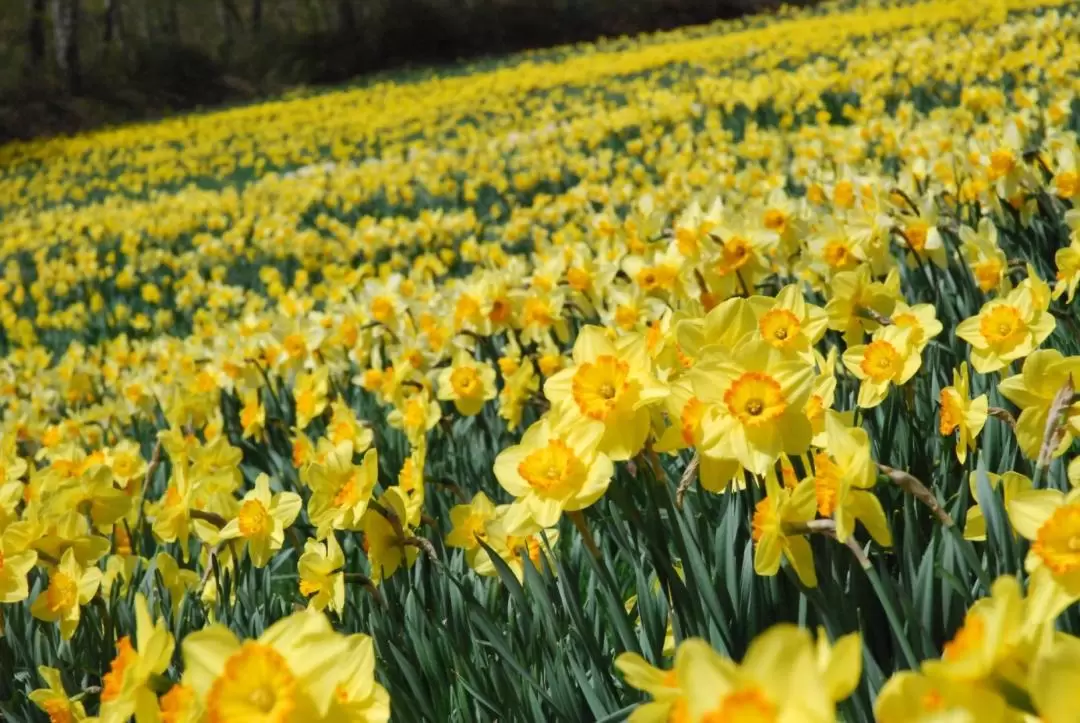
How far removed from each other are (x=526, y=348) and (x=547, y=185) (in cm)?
513

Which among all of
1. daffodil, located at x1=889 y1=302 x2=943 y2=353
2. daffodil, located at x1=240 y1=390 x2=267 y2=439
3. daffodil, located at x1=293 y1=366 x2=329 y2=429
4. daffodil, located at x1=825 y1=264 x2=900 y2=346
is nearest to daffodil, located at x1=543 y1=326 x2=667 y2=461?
daffodil, located at x1=889 y1=302 x2=943 y2=353

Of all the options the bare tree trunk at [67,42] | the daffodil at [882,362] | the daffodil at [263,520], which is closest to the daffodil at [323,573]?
the daffodil at [263,520]

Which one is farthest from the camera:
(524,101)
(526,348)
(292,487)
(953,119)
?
(524,101)

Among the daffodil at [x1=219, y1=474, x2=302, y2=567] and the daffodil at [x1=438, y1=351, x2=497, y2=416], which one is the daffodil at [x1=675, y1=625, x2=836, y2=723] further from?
the daffodil at [x1=438, y1=351, x2=497, y2=416]

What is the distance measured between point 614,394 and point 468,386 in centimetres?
119

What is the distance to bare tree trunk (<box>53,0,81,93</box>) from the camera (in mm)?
24828

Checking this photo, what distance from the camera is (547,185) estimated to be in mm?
7926

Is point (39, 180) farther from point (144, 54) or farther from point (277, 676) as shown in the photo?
point (277, 676)

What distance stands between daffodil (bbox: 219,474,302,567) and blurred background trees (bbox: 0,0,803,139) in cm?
2526

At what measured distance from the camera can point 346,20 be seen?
87.8 ft

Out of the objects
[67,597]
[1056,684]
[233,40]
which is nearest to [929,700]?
[1056,684]

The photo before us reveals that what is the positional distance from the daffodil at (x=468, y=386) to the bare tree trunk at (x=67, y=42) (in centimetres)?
2645

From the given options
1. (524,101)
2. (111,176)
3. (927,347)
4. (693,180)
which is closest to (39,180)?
(111,176)

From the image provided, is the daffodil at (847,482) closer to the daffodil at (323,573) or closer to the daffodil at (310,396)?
the daffodil at (323,573)
